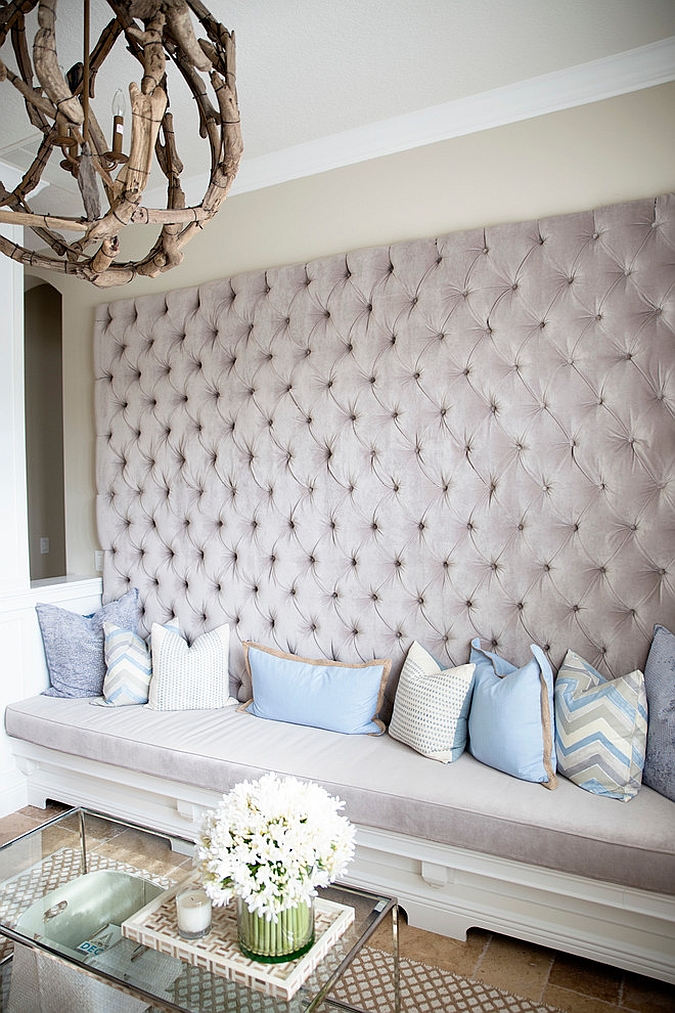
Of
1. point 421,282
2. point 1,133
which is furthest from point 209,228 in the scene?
point 421,282

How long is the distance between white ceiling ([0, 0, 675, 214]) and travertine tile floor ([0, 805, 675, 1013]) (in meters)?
2.02

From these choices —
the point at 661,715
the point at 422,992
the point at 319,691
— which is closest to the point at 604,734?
the point at 661,715

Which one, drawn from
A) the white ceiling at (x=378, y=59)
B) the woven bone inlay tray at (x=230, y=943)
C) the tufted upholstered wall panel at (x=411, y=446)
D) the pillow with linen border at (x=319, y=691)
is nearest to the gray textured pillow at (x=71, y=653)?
the tufted upholstered wall panel at (x=411, y=446)

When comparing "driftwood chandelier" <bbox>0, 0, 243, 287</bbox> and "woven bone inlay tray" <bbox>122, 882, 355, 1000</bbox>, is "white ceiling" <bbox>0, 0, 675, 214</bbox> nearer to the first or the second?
"driftwood chandelier" <bbox>0, 0, 243, 287</bbox>

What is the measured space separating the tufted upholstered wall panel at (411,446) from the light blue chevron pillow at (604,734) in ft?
0.52

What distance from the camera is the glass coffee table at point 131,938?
1.27 m

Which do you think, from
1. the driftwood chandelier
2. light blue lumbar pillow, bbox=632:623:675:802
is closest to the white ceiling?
the driftwood chandelier

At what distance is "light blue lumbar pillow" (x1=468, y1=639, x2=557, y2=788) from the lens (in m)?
1.90

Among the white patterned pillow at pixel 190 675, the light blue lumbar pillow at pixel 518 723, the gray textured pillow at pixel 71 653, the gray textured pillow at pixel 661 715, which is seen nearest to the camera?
the gray textured pillow at pixel 661 715

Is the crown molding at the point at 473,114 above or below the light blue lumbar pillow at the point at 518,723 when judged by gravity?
above

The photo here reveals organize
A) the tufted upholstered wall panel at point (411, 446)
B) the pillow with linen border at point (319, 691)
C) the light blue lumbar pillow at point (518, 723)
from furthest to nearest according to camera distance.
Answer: the pillow with linen border at point (319, 691) → the tufted upholstered wall panel at point (411, 446) → the light blue lumbar pillow at point (518, 723)

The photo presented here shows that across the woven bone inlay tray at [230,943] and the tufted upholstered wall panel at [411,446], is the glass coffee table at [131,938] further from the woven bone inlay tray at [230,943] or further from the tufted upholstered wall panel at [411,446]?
the tufted upholstered wall panel at [411,446]

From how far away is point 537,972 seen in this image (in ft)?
5.83

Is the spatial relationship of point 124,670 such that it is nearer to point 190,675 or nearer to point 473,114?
point 190,675
